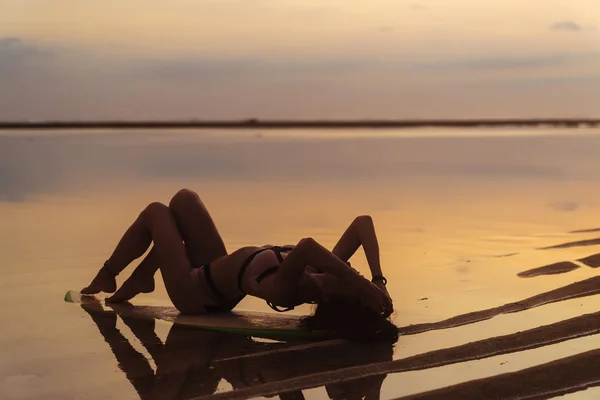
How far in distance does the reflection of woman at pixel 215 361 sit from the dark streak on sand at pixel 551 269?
2576 millimetres

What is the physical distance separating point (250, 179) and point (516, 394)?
1282 centimetres

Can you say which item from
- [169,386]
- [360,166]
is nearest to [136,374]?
[169,386]

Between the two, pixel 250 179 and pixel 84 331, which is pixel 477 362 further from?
pixel 250 179

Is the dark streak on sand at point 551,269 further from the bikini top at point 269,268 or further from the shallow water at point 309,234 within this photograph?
the bikini top at point 269,268

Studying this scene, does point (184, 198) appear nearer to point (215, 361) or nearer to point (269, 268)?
point (269, 268)

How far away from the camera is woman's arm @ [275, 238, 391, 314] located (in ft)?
17.1

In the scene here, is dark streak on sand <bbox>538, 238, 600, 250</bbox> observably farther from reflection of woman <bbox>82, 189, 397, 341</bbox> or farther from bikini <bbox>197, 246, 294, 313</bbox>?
bikini <bbox>197, 246, 294, 313</bbox>

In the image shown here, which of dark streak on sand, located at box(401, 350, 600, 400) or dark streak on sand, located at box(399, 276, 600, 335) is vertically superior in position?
dark streak on sand, located at box(401, 350, 600, 400)

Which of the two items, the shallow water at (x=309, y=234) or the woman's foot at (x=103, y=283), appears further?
the woman's foot at (x=103, y=283)

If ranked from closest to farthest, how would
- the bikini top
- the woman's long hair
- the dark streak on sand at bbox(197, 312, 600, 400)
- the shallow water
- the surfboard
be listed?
1. the dark streak on sand at bbox(197, 312, 600, 400)
2. the shallow water
3. the woman's long hair
4. the bikini top
5. the surfboard

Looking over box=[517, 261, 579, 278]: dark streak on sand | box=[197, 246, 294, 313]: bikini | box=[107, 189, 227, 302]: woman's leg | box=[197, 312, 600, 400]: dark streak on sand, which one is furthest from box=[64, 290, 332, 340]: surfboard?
box=[517, 261, 579, 278]: dark streak on sand

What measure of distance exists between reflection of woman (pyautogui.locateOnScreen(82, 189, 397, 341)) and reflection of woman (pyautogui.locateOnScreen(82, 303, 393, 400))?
22 centimetres

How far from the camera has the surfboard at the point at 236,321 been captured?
5.64 m

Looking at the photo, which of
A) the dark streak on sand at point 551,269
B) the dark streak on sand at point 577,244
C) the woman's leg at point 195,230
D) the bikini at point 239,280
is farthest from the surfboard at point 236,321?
the dark streak on sand at point 577,244
